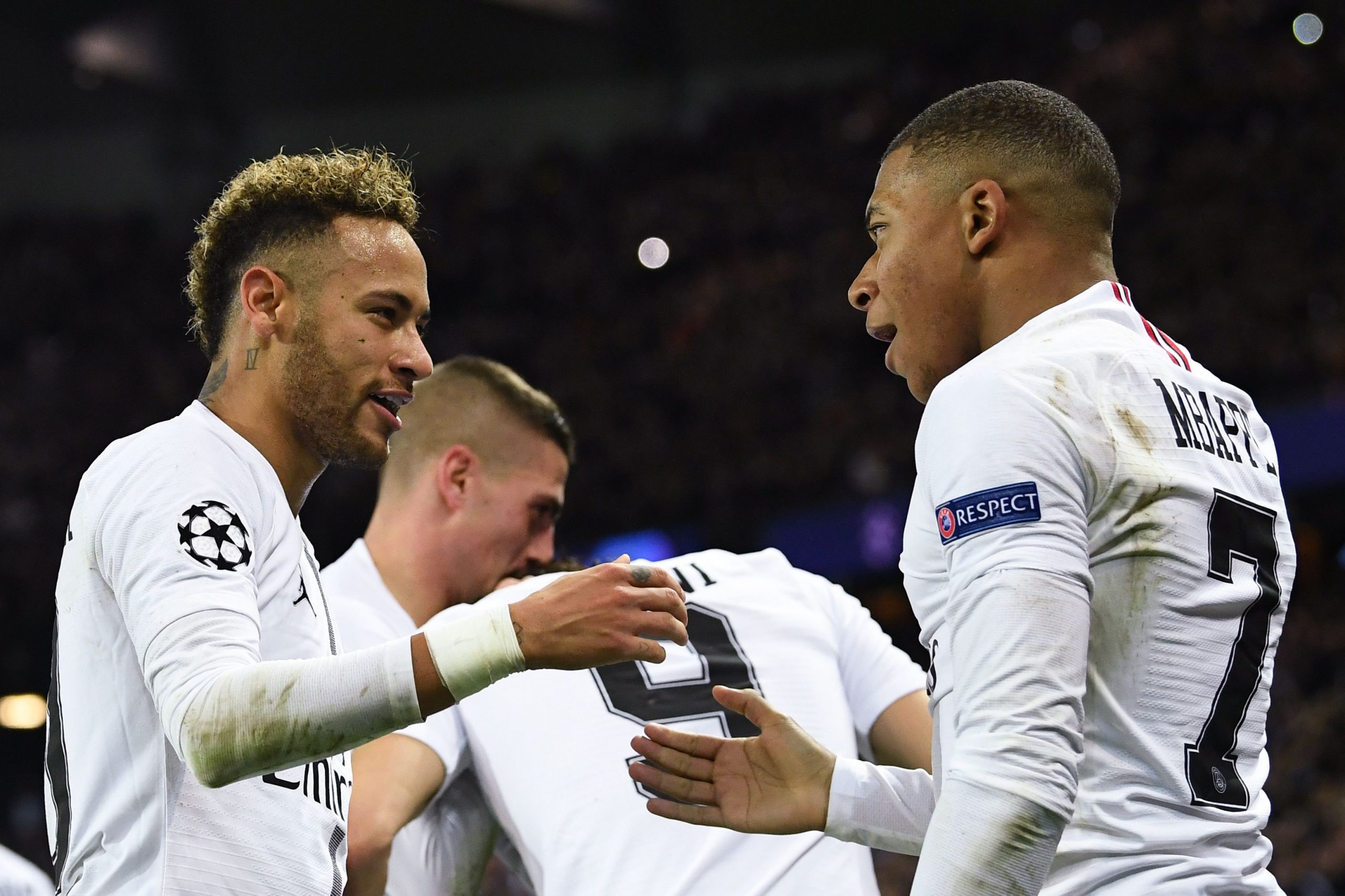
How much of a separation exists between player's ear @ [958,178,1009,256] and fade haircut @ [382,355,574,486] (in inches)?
90.1

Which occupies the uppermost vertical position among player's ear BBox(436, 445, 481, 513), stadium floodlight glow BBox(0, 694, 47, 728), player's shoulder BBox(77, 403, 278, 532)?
player's ear BBox(436, 445, 481, 513)

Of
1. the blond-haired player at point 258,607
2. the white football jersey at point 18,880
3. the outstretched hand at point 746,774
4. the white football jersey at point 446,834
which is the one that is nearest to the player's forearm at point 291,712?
the blond-haired player at point 258,607

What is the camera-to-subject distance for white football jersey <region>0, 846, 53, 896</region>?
13.3 ft

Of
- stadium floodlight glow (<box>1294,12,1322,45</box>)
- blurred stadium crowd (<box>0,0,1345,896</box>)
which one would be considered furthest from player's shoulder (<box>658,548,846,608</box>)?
stadium floodlight glow (<box>1294,12,1322,45</box>)

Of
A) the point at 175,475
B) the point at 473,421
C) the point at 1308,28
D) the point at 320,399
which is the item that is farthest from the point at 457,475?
the point at 1308,28

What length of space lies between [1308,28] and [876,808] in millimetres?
16607

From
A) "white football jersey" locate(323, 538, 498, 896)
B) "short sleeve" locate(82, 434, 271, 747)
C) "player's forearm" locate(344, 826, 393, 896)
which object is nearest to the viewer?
"short sleeve" locate(82, 434, 271, 747)

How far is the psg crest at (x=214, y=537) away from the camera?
2.37m

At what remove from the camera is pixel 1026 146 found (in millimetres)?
2523

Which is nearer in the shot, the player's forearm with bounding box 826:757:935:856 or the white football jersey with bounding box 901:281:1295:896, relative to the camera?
the white football jersey with bounding box 901:281:1295:896

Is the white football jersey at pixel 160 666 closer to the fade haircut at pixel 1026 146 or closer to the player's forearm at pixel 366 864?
the player's forearm at pixel 366 864

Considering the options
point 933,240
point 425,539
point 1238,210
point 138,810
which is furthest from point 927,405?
point 1238,210

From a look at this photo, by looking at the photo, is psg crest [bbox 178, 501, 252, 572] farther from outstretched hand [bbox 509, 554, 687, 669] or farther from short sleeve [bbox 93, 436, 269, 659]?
outstretched hand [bbox 509, 554, 687, 669]

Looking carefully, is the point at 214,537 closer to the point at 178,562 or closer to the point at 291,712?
the point at 178,562
